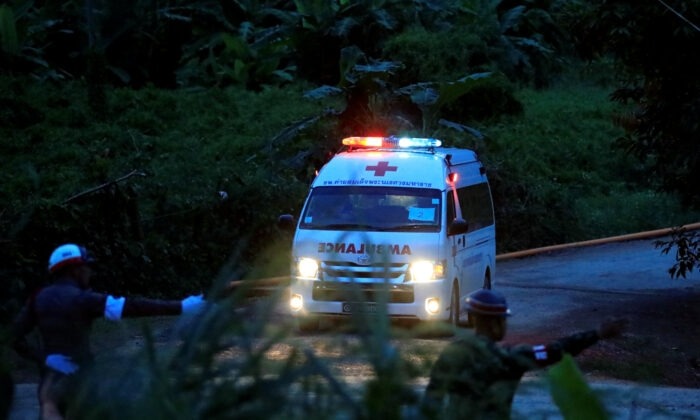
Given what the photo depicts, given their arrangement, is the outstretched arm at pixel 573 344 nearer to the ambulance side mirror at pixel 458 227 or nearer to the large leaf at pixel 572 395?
the large leaf at pixel 572 395

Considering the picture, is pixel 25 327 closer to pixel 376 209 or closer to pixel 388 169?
pixel 376 209

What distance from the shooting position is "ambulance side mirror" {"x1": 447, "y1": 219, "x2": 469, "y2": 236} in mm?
14172

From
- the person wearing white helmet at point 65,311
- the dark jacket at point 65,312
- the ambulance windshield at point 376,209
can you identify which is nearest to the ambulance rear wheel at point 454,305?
the ambulance windshield at point 376,209

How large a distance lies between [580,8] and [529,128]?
15.3 metres

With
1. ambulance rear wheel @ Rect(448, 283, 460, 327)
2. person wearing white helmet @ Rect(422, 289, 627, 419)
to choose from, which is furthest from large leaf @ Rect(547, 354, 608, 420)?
ambulance rear wheel @ Rect(448, 283, 460, 327)

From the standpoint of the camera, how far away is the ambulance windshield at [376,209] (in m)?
14.4

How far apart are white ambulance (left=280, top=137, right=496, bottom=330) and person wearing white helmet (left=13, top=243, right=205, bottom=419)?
610 cm

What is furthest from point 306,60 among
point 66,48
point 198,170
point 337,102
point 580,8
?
point 580,8

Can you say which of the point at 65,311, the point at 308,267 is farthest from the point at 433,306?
the point at 65,311

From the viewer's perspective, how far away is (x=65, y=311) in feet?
22.9

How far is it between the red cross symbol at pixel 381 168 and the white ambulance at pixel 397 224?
1 cm

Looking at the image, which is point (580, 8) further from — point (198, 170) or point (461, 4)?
point (461, 4)

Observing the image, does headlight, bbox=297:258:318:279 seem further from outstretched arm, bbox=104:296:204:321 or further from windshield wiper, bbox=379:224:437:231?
outstretched arm, bbox=104:296:204:321

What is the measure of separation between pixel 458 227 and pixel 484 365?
917 centimetres
